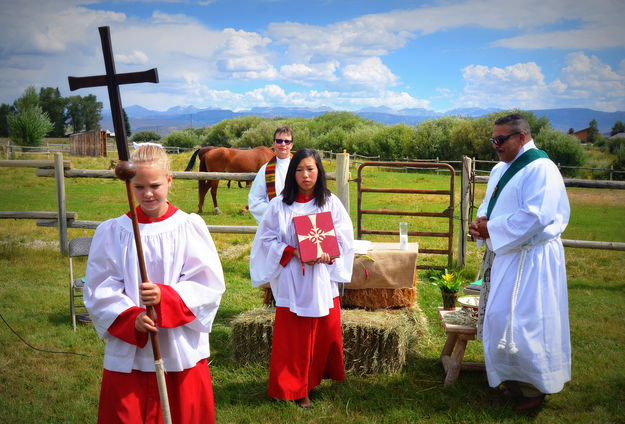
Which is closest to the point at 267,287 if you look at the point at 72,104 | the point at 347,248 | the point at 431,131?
the point at 347,248

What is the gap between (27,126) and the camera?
1768 inches

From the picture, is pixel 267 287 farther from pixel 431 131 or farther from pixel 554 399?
pixel 431 131

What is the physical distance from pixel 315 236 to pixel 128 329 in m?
2.05

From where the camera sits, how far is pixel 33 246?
10648 mm

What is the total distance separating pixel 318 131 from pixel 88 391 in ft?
239

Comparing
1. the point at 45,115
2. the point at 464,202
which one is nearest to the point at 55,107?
the point at 45,115

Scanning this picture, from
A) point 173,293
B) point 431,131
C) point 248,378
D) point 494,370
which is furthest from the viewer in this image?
point 431,131

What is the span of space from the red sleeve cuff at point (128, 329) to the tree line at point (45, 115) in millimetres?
48151

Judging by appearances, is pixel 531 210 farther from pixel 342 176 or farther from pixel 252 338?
pixel 342 176

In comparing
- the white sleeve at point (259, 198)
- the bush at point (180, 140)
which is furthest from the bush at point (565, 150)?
the bush at point (180, 140)

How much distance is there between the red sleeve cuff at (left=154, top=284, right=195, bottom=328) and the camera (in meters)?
2.74

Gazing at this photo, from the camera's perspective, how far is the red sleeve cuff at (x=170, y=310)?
2.74 metres

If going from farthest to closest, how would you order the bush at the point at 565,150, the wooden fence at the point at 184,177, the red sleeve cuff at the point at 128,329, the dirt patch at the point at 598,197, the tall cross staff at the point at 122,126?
the bush at the point at 565,150, the dirt patch at the point at 598,197, the wooden fence at the point at 184,177, the red sleeve cuff at the point at 128,329, the tall cross staff at the point at 122,126

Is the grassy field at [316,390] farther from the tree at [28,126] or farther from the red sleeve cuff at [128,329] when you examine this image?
the tree at [28,126]
